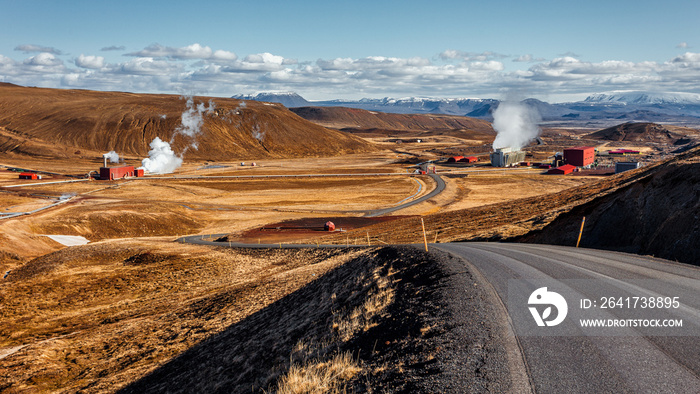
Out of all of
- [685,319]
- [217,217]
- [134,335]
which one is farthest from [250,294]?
[217,217]

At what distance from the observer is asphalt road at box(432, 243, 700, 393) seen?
7281 millimetres

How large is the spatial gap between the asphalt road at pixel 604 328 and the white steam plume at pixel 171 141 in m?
123

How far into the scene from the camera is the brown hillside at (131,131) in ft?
525

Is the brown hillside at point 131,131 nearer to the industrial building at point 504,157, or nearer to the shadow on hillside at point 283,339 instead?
the industrial building at point 504,157

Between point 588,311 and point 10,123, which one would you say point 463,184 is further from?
point 10,123

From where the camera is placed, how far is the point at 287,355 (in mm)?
12375

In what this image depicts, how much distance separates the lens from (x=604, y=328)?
9133 mm

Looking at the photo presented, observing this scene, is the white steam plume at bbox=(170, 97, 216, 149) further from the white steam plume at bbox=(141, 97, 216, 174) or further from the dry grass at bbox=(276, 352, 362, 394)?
the dry grass at bbox=(276, 352, 362, 394)

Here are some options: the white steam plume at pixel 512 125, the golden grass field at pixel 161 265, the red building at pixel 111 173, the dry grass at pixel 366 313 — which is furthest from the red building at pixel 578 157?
the dry grass at pixel 366 313

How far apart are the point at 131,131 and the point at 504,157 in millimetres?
135734

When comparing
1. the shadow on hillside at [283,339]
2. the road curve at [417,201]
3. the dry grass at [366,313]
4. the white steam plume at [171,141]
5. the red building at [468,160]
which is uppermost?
the white steam plume at [171,141]

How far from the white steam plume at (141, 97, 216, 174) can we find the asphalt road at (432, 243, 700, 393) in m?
123

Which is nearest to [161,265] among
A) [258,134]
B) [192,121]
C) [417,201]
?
[417,201]

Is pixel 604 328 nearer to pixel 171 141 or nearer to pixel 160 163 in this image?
pixel 160 163
